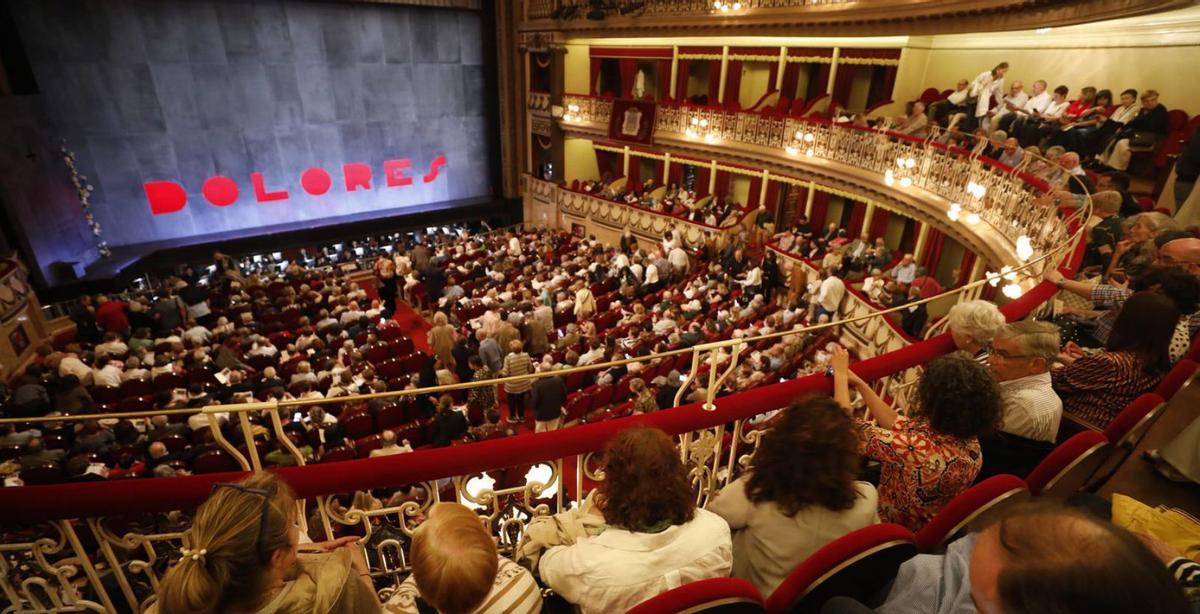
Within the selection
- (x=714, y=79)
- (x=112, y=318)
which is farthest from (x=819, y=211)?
(x=112, y=318)

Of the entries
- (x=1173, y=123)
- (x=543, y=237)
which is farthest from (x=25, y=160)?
(x=1173, y=123)

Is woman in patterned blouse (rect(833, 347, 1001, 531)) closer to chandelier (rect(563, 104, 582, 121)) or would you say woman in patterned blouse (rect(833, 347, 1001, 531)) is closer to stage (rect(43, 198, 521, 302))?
stage (rect(43, 198, 521, 302))

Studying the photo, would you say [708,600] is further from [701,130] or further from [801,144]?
[701,130]

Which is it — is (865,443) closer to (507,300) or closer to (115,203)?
(507,300)

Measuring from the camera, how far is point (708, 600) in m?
1.44

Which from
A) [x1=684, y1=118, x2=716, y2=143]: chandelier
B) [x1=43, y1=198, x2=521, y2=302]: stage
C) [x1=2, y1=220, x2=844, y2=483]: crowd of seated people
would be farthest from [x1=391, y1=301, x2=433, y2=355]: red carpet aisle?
[x1=684, y1=118, x2=716, y2=143]: chandelier

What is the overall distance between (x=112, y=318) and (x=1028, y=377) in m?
12.9

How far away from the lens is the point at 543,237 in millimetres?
16359

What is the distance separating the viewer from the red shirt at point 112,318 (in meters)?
9.96

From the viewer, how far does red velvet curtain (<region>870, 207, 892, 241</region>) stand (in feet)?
45.2

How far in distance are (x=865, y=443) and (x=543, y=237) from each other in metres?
14.6

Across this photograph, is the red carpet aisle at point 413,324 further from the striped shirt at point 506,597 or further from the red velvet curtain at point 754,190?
the striped shirt at point 506,597

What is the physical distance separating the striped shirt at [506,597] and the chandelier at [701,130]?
47.5 feet

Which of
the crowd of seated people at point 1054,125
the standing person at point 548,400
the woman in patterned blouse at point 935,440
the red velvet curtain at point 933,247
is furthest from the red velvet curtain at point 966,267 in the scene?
the woman in patterned blouse at point 935,440
